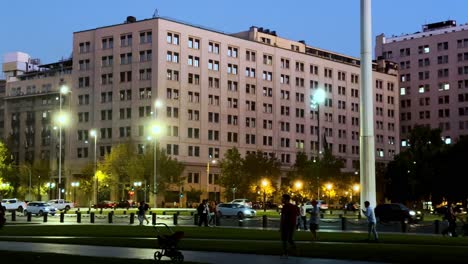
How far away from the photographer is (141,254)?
77.1ft

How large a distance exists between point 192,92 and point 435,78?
77952mm

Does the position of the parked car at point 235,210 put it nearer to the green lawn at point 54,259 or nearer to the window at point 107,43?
the green lawn at point 54,259

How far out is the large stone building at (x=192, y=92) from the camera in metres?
125

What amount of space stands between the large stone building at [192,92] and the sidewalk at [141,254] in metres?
95.0

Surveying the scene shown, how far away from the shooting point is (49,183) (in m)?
129

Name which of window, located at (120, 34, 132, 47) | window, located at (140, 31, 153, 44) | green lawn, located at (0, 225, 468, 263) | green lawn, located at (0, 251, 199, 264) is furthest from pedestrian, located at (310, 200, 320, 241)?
window, located at (120, 34, 132, 47)

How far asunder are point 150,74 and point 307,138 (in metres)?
41.8

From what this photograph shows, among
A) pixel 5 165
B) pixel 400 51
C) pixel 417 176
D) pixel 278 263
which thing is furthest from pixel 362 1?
pixel 400 51

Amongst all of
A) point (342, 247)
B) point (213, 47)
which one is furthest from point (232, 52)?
point (342, 247)

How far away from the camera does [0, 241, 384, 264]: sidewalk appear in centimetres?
2116

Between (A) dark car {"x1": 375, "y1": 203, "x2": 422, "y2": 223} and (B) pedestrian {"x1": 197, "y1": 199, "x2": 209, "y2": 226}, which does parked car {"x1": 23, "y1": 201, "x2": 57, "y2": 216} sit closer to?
(B) pedestrian {"x1": 197, "y1": 199, "x2": 209, "y2": 226}

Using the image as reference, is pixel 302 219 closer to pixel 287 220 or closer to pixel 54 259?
pixel 287 220

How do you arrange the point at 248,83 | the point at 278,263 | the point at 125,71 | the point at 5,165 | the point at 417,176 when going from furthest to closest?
the point at 248,83, the point at 125,71, the point at 5,165, the point at 417,176, the point at 278,263

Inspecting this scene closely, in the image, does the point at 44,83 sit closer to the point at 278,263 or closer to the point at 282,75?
the point at 282,75
